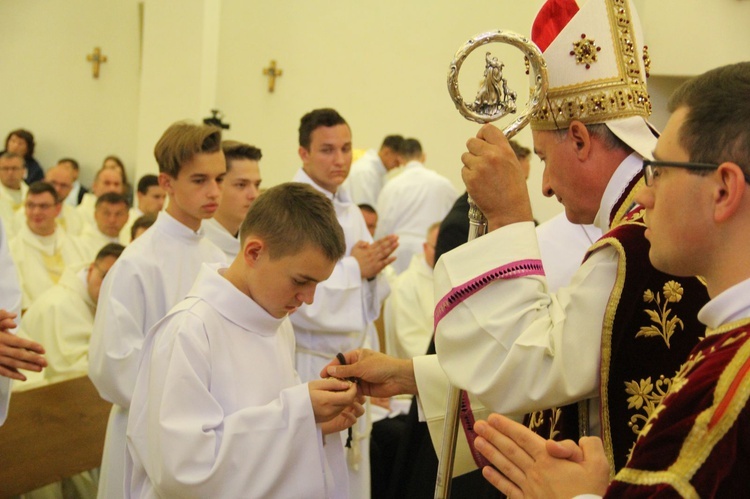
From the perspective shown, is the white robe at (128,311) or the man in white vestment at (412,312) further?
the man in white vestment at (412,312)

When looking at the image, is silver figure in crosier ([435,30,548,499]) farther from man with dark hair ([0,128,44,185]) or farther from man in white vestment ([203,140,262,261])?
man with dark hair ([0,128,44,185])

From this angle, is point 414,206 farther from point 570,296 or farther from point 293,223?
point 570,296

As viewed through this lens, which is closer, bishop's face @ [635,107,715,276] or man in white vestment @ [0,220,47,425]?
bishop's face @ [635,107,715,276]

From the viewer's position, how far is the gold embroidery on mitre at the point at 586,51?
2.29 meters

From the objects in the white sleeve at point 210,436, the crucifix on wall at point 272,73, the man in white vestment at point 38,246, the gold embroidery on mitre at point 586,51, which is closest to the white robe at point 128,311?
the white sleeve at point 210,436

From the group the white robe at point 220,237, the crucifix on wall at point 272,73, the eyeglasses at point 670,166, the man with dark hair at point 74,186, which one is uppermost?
the crucifix on wall at point 272,73

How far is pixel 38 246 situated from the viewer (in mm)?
8344

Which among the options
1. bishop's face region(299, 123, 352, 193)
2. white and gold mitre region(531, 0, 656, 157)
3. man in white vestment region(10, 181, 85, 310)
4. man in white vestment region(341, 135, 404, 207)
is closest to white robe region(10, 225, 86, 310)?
man in white vestment region(10, 181, 85, 310)

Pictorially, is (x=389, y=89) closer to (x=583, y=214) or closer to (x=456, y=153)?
(x=456, y=153)

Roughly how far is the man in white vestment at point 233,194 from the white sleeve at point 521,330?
112 inches

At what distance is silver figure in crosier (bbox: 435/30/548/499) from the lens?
216 cm

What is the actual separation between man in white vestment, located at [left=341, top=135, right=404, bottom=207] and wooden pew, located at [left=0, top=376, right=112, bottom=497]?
287 inches

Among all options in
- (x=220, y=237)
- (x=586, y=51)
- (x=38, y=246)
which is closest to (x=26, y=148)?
(x=38, y=246)

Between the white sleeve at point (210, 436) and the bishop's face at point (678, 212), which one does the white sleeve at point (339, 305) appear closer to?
the white sleeve at point (210, 436)
